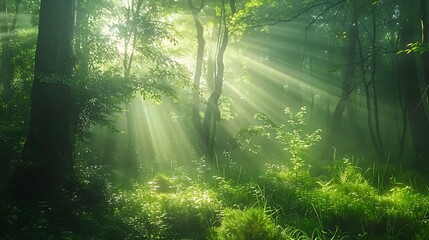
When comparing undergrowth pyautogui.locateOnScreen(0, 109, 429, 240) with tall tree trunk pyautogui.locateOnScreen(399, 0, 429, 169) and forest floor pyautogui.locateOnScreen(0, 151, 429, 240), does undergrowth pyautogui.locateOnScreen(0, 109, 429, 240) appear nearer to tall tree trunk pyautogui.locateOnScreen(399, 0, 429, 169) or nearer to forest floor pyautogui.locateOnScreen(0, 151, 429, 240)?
forest floor pyautogui.locateOnScreen(0, 151, 429, 240)

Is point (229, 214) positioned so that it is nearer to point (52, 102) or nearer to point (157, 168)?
point (52, 102)

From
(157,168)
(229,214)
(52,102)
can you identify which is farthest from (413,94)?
(52,102)

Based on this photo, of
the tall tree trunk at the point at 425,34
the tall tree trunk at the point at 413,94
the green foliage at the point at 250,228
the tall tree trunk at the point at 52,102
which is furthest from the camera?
the tall tree trunk at the point at 413,94

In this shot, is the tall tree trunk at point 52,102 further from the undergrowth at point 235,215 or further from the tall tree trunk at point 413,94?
the tall tree trunk at point 413,94

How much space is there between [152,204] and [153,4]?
1197 centimetres

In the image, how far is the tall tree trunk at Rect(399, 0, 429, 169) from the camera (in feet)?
40.1

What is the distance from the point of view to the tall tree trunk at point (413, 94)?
12.2 m

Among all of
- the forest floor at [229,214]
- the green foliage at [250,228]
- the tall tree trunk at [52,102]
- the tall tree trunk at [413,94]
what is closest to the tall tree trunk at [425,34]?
the tall tree trunk at [413,94]

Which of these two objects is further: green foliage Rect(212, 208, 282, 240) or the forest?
the forest

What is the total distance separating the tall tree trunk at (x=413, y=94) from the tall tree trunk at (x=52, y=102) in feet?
37.4

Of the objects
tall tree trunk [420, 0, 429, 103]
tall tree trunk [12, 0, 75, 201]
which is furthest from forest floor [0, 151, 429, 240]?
tall tree trunk [420, 0, 429, 103]

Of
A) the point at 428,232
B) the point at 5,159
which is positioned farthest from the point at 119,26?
the point at 428,232

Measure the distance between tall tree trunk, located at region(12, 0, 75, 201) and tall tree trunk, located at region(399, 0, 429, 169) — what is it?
449 inches

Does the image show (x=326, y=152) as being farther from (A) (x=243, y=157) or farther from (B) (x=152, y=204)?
(B) (x=152, y=204)
